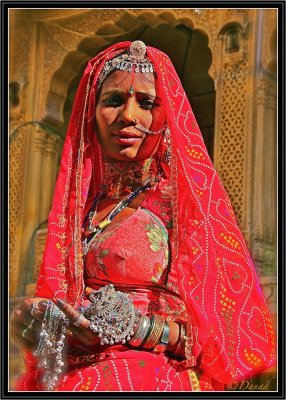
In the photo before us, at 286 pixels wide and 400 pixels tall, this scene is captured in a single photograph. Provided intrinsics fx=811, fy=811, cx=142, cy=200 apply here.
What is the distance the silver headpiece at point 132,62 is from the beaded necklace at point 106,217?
0.87ft

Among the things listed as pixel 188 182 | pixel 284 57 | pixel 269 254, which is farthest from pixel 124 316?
pixel 269 254

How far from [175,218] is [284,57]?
55.1 inches

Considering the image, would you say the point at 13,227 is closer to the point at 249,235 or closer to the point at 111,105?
the point at 249,235

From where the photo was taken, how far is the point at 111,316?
1623 millimetres

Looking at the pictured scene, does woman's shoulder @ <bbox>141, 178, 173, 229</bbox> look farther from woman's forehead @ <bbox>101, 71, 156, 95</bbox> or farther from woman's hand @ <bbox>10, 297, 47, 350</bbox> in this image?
woman's hand @ <bbox>10, 297, 47, 350</bbox>

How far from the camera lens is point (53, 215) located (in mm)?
1908

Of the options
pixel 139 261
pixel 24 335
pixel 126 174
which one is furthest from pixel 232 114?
pixel 24 335

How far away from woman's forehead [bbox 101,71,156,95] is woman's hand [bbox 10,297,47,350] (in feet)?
1.76

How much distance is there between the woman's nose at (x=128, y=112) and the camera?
6.11ft

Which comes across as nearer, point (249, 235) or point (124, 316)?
point (124, 316)

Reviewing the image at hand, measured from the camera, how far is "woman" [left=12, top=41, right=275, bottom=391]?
1.67 metres

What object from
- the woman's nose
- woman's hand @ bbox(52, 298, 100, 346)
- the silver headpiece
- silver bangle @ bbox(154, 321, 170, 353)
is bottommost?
silver bangle @ bbox(154, 321, 170, 353)

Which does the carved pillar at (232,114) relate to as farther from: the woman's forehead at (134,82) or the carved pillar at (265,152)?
the woman's forehead at (134,82)

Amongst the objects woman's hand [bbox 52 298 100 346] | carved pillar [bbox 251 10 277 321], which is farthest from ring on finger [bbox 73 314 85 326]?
carved pillar [bbox 251 10 277 321]
